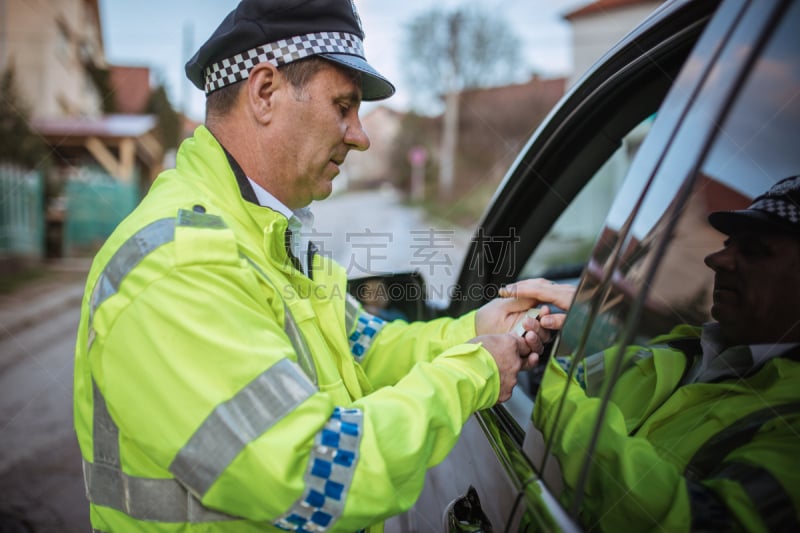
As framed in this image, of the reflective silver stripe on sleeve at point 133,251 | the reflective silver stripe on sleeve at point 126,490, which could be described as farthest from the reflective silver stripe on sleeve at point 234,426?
the reflective silver stripe on sleeve at point 133,251

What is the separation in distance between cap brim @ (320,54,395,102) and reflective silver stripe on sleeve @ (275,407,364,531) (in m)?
0.90

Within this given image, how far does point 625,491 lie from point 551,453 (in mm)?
154

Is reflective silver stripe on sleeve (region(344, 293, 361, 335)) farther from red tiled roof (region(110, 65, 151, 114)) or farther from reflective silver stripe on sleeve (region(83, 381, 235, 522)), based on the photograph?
red tiled roof (region(110, 65, 151, 114))

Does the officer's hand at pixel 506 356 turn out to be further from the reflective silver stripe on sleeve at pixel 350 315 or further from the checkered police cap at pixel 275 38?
the checkered police cap at pixel 275 38

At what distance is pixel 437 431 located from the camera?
3.64 ft

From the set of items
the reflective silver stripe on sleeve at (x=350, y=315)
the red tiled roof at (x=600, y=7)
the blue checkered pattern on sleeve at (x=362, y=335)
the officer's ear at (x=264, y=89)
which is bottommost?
the blue checkered pattern on sleeve at (x=362, y=335)

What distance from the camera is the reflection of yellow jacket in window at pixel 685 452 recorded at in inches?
32.9

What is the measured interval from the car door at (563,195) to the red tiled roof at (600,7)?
54.1ft

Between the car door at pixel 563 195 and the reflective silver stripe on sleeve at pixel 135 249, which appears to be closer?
the car door at pixel 563 195

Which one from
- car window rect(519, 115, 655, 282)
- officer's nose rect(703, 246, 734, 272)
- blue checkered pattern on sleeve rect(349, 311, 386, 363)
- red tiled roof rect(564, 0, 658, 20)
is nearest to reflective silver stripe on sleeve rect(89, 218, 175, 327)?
blue checkered pattern on sleeve rect(349, 311, 386, 363)

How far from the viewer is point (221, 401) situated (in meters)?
0.93

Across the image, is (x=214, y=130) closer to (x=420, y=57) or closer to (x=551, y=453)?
(x=551, y=453)

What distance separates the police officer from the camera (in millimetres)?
943

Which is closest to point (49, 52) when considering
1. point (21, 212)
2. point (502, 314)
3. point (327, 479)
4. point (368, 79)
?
point (21, 212)
